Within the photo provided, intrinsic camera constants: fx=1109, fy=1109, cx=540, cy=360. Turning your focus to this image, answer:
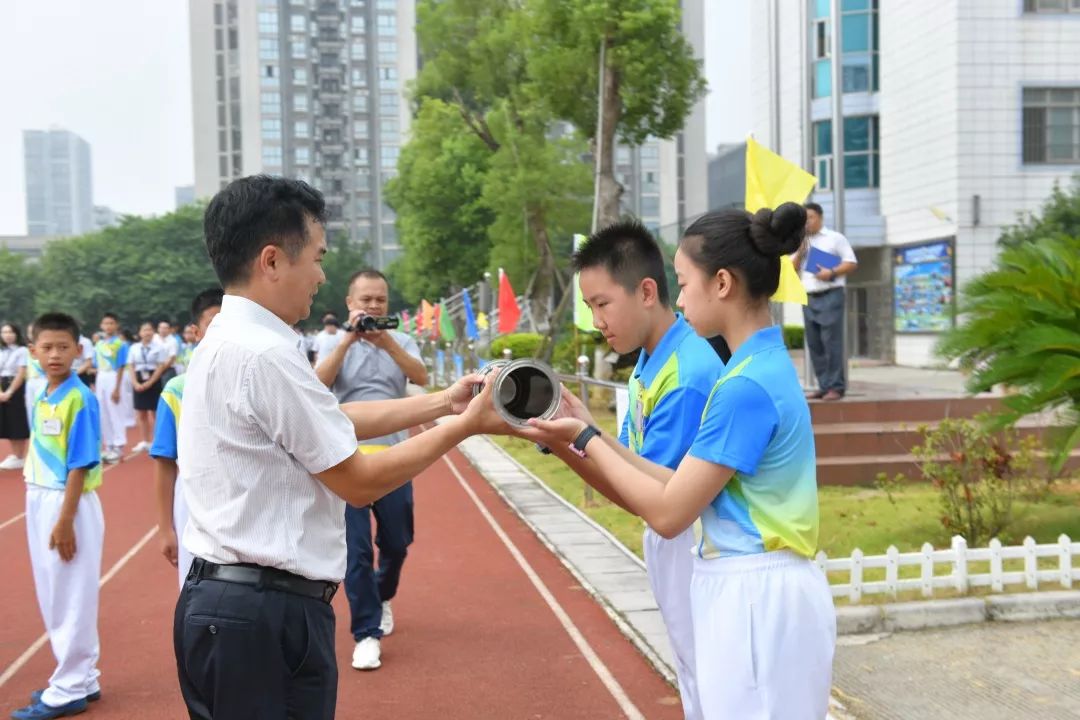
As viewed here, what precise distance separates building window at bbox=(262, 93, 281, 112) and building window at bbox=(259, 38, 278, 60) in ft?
9.93

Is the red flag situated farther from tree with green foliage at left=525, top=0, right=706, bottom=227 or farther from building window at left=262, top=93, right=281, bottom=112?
building window at left=262, top=93, right=281, bottom=112

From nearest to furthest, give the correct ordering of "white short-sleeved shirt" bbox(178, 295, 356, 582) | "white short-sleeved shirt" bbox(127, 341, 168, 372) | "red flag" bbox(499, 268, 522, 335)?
1. "white short-sleeved shirt" bbox(178, 295, 356, 582)
2. "white short-sleeved shirt" bbox(127, 341, 168, 372)
3. "red flag" bbox(499, 268, 522, 335)

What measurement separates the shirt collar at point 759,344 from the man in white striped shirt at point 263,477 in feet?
2.08

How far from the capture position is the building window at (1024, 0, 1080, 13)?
71.9 ft

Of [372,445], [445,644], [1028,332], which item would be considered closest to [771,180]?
[1028,332]

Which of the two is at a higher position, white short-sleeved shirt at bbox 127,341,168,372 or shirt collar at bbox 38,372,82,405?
shirt collar at bbox 38,372,82,405

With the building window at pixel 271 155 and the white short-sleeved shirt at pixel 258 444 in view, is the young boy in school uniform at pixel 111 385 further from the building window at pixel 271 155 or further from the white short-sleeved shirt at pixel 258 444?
the building window at pixel 271 155

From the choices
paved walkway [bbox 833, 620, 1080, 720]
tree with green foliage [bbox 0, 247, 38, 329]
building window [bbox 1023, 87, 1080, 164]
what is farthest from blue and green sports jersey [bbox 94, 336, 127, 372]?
tree with green foliage [bbox 0, 247, 38, 329]

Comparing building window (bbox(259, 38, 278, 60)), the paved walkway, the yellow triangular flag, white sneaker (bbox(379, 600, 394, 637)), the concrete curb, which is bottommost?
white sneaker (bbox(379, 600, 394, 637))

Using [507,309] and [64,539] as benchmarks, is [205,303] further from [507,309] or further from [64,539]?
[507,309]

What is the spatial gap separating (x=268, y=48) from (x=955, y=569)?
92.6 metres

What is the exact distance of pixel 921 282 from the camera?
23.2 metres

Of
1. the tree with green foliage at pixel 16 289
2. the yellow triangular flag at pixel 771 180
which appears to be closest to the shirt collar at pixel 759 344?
the yellow triangular flag at pixel 771 180

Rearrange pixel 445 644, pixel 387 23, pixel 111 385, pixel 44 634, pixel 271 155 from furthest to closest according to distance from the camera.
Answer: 1. pixel 387 23
2. pixel 271 155
3. pixel 111 385
4. pixel 44 634
5. pixel 445 644
